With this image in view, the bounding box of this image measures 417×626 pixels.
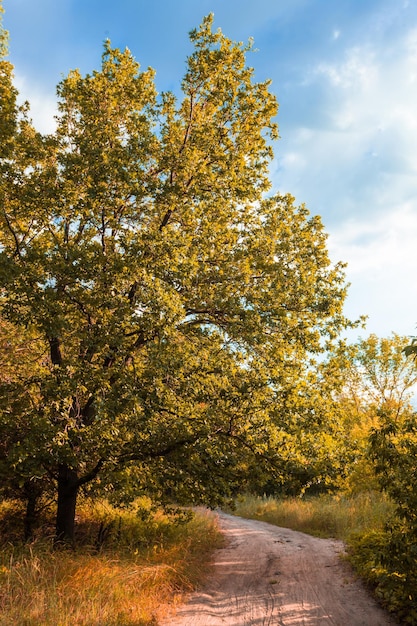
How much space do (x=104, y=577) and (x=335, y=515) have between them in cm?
1100

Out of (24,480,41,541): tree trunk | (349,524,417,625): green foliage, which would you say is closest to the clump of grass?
(349,524,417,625): green foliage

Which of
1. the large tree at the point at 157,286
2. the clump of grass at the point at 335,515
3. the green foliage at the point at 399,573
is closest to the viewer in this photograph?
the green foliage at the point at 399,573

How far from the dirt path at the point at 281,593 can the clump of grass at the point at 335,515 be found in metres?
1.58

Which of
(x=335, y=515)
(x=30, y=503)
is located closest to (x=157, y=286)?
(x=30, y=503)

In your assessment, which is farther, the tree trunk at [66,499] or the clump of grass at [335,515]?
the clump of grass at [335,515]

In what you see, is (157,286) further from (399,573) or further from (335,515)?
(335,515)

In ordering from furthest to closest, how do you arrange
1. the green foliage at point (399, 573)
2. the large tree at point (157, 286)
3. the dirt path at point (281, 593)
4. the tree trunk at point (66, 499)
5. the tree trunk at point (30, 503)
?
1. the tree trunk at point (30, 503)
2. the tree trunk at point (66, 499)
3. the large tree at point (157, 286)
4. the dirt path at point (281, 593)
5. the green foliage at point (399, 573)

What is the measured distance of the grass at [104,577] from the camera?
20.9 ft

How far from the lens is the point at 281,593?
915 centimetres

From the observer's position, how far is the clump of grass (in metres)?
14.7

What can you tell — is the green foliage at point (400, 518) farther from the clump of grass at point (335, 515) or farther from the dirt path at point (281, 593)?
the clump of grass at point (335, 515)

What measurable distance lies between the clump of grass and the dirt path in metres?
1.58

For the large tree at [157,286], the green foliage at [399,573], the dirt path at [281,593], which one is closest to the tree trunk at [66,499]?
the large tree at [157,286]

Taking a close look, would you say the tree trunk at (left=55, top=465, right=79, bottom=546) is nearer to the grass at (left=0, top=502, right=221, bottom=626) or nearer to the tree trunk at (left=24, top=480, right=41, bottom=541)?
the grass at (left=0, top=502, right=221, bottom=626)
